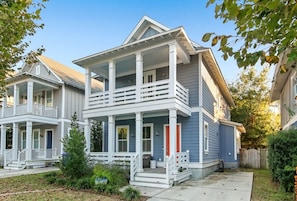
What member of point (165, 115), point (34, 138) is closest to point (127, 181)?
point (165, 115)

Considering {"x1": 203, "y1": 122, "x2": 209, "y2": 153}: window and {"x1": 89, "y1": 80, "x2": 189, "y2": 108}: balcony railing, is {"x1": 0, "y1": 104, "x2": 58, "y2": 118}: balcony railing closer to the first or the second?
{"x1": 89, "y1": 80, "x2": 189, "y2": 108}: balcony railing

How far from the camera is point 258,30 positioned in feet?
9.02

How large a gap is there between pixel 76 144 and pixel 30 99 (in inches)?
357

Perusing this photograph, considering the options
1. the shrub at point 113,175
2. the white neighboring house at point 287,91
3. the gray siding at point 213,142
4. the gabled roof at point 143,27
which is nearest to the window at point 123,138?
the shrub at point 113,175

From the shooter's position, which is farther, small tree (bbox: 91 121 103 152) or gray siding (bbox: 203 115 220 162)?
small tree (bbox: 91 121 103 152)

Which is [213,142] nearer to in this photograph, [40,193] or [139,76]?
[139,76]

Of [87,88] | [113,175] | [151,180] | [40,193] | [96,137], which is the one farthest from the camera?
[96,137]

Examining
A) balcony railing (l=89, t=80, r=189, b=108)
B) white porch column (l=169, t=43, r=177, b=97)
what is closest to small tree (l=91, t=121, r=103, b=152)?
balcony railing (l=89, t=80, r=189, b=108)

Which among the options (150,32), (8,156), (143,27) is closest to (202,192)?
(150,32)

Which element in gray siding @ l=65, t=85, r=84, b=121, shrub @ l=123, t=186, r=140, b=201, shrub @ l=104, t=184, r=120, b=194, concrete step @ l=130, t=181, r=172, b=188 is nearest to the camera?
shrub @ l=123, t=186, r=140, b=201

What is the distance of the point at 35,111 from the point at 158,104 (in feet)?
38.5

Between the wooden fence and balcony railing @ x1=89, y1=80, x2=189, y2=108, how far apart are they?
9.61 m

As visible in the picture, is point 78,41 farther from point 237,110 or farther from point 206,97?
point 237,110

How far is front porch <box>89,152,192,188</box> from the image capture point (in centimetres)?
1036
